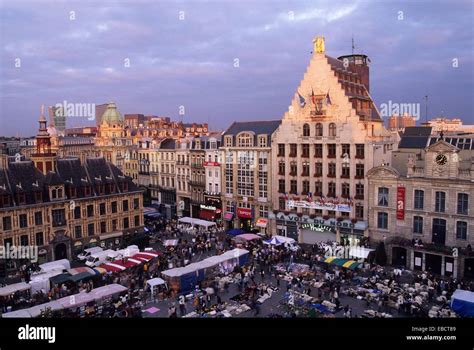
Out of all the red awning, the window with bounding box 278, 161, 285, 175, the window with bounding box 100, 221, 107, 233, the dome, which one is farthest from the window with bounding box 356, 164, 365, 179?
the dome

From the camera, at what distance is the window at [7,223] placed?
47156 millimetres

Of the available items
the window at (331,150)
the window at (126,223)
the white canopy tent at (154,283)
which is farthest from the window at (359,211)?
the window at (126,223)

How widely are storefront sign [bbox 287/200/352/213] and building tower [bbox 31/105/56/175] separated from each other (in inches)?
1240

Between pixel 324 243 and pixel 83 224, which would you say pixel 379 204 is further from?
pixel 83 224

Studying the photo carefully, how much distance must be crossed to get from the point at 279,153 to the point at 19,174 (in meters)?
33.6

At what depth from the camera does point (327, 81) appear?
186 feet

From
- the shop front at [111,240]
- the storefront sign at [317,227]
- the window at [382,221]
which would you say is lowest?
the shop front at [111,240]

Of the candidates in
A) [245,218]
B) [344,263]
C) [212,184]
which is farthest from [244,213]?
[344,263]

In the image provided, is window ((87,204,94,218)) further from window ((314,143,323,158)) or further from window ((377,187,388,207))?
window ((377,187,388,207))

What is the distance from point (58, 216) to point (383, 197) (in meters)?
38.8

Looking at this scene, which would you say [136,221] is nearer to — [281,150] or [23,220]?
[23,220]

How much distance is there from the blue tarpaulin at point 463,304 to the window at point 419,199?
16767 mm

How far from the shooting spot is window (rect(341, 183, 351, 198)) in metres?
54.3

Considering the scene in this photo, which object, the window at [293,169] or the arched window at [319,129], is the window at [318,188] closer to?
the window at [293,169]
